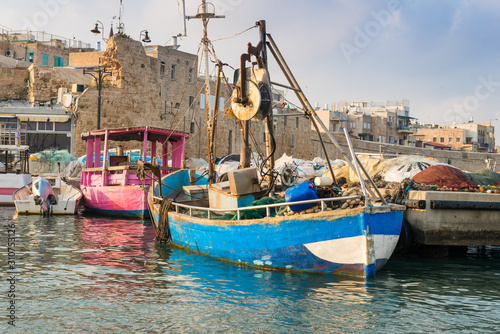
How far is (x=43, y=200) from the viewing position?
19.5m

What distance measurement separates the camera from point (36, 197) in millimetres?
19438

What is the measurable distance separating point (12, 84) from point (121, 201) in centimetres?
2432

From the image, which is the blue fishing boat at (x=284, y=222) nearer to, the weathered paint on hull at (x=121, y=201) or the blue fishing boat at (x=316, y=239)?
the blue fishing boat at (x=316, y=239)

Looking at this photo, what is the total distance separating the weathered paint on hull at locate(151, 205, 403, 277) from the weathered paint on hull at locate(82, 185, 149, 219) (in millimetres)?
9648

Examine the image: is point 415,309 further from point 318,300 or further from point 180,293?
point 180,293

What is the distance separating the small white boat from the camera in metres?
19.5

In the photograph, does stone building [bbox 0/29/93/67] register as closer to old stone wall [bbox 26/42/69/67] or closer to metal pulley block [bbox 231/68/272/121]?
old stone wall [bbox 26/42/69/67]

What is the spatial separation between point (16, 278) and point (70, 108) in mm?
26357

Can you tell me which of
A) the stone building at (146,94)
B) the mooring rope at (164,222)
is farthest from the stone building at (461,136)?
the mooring rope at (164,222)

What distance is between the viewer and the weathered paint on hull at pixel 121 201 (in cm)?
1934

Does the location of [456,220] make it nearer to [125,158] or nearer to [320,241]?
[320,241]

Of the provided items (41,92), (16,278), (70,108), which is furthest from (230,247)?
(41,92)

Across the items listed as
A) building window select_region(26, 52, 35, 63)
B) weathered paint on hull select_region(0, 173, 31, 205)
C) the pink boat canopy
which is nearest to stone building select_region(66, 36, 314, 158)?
building window select_region(26, 52, 35, 63)

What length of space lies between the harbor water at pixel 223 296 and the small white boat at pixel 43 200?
7.90m
